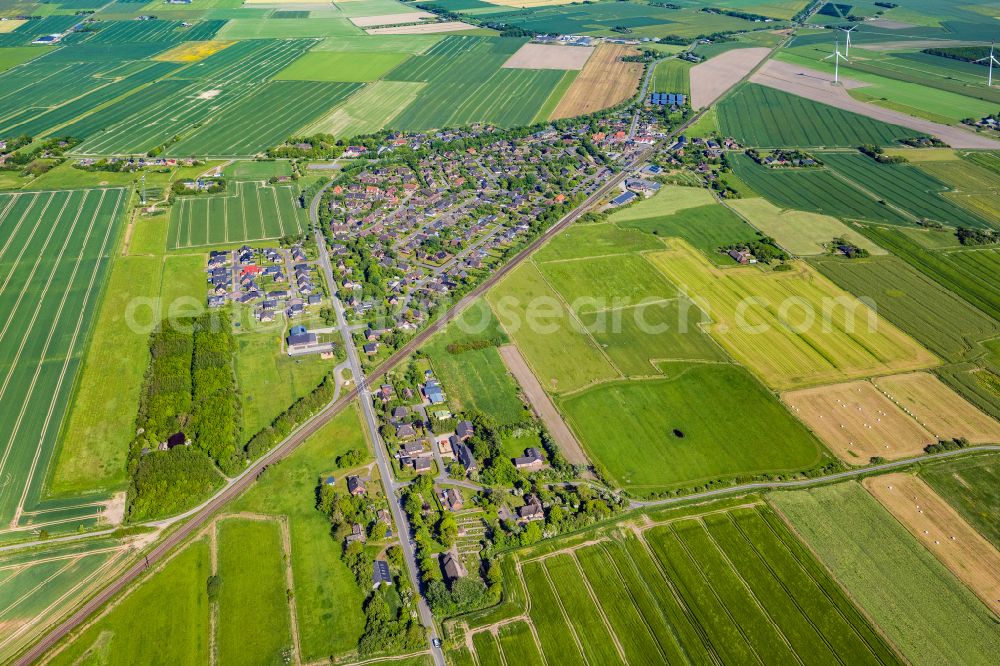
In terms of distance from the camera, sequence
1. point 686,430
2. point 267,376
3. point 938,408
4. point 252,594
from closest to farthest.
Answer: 1. point 252,594
2. point 686,430
3. point 938,408
4. point 267,376

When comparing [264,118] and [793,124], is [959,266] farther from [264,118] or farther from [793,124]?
[264,118]

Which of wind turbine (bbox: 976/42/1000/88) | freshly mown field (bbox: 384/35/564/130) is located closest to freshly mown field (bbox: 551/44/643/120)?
freshly mown field (bbox: 384/35/564/130)

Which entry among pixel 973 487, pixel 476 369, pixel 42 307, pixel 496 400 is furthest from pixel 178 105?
pixel 973 487

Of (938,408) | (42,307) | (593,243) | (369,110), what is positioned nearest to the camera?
(938,408)

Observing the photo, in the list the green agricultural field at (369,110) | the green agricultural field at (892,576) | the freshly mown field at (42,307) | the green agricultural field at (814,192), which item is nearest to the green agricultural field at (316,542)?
the freshly mown field at (42,307)

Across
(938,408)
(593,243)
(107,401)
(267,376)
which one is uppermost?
(107,401)

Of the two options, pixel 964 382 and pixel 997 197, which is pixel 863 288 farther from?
pixel 997 197
